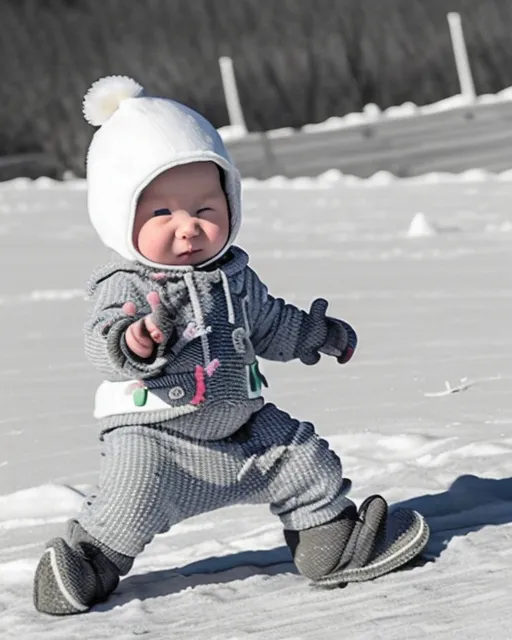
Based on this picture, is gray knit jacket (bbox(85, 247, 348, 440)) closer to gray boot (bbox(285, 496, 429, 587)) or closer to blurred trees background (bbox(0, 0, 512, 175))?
gray boot (bbox(285, 496, 429, 587))

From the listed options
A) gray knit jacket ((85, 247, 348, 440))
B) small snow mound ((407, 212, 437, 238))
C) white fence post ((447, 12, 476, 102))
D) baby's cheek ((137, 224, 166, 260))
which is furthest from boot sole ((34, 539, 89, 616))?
white fence post ((447, 12, 476, 102))

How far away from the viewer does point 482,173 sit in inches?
313

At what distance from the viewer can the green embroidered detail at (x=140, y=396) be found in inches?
93.4

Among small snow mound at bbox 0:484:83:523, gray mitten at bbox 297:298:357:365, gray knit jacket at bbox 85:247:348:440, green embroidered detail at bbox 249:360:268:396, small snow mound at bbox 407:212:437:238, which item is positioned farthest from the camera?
small snow mound at bbox 407:212:437:238

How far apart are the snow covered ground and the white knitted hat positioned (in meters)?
0.58

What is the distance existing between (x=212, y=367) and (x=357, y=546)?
382 millimetres

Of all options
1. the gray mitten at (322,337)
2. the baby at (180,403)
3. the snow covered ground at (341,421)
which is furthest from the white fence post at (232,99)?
the baby at (180,403)

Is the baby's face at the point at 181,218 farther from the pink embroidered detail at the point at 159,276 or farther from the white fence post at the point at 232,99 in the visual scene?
the white fence post at the point at 232,99

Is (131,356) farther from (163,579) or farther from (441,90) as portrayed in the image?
(441,90)

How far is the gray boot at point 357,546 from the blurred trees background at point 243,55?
8.37 m

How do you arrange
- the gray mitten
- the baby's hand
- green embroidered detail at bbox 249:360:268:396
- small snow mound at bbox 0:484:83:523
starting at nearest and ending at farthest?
the baby's hand, green embroidered detail at bbox 249:360:268:396, the gray mitten, small snow mound at bbox 0:484:83:523

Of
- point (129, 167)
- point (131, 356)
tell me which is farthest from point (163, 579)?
point (129, 167)

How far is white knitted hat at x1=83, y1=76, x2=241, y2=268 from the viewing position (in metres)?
2.39

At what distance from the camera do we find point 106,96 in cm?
253
